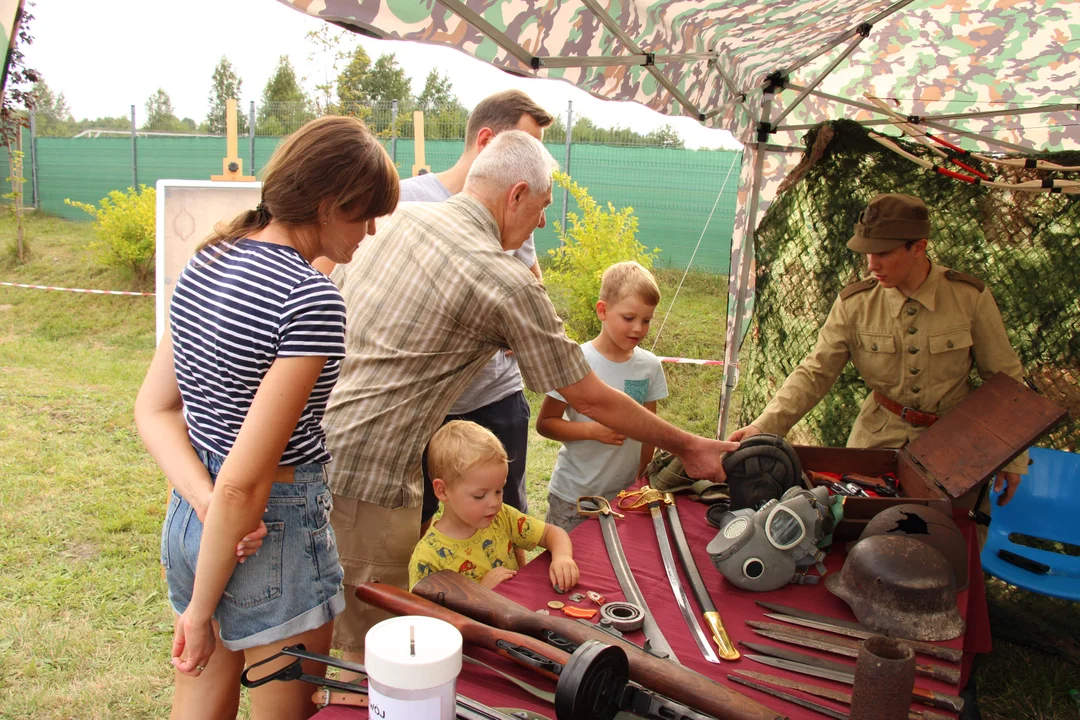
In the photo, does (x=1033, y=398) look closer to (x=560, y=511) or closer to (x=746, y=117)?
(x=560, y=511)

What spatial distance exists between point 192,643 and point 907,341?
3149 mm

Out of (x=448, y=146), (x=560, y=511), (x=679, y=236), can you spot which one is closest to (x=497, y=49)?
(x=560, y=511)

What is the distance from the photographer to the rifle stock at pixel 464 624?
1.54 metres

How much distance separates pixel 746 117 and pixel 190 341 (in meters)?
4.25

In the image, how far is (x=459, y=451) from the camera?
2.29m

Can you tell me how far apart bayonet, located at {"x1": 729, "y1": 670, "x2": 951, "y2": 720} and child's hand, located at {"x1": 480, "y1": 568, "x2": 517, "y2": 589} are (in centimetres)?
70

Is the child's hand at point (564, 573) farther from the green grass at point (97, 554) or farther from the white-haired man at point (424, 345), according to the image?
the green grass at point (97, 554)

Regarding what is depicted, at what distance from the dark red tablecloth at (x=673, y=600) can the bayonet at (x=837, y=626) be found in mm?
24

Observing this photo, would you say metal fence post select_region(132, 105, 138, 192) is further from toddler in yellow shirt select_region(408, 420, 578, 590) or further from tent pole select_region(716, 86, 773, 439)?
toddler in yellow shirt select_region(408, 420, 578, 590)

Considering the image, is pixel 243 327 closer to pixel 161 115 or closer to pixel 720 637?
pixel 720 637

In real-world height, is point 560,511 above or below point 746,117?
below

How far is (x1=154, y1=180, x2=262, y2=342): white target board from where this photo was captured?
568cm

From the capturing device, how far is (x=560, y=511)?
3533 millimetres

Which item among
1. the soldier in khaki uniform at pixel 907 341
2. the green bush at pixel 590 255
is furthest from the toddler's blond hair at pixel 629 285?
the green bush at pixel 590 255
